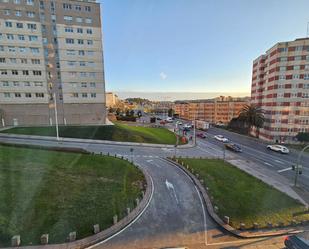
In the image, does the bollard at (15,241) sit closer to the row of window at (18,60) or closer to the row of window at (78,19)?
the row of window at (18,60)

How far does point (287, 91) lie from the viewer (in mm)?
46406

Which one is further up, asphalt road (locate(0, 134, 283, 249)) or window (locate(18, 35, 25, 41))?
window (locate(18, 35, 25, 41))

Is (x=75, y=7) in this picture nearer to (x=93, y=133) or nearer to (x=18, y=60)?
(x=18, y=60)

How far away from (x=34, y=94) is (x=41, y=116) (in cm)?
571

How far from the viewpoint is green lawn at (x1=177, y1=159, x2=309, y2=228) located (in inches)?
472

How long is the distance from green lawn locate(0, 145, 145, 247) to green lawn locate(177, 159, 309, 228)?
6845mm

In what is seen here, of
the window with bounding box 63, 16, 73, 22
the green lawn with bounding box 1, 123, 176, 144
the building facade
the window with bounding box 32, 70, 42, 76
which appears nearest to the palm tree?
the building facade

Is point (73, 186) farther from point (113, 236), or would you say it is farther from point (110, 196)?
point (113, 236)

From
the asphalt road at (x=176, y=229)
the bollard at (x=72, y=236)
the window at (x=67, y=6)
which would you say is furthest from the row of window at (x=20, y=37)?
the bollard at (x=72, y=236)

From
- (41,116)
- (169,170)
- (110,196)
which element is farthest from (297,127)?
(41,116)

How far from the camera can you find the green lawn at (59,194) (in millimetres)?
9375

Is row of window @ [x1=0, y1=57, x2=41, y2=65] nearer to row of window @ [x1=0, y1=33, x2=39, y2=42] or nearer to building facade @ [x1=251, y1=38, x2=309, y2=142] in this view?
row of window @ [x1=0, y1=33, x2=39, y2=42]

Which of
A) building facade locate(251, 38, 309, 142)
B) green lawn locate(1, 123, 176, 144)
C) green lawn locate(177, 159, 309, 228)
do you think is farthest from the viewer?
building facade locate(251, 38, 309, 142)

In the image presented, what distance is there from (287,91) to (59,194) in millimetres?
56630
